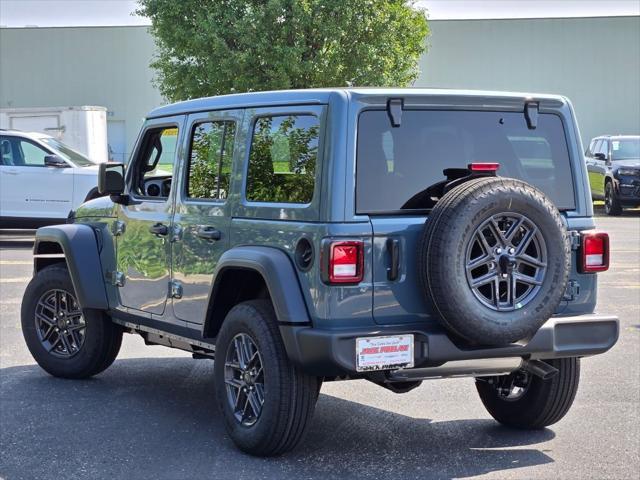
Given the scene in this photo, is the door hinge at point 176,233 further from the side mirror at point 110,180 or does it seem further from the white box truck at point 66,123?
the white box truck at point 66,123

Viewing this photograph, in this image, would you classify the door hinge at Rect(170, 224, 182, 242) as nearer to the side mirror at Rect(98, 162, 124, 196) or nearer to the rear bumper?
the side mirror at Rect(98, 162, 124, 196)

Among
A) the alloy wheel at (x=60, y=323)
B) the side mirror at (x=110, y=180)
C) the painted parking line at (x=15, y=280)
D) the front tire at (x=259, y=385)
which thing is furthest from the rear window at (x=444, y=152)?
the painted parking line at (x=15, y=280)

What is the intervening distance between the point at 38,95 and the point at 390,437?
48226 mm

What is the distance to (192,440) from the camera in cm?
655

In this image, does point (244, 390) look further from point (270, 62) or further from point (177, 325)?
point (270, 62)

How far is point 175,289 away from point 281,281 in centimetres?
138

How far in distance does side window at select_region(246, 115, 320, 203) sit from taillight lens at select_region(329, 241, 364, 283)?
37 centimetres

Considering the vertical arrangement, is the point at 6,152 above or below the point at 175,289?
above

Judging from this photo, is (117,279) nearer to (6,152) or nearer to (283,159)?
(283,159)

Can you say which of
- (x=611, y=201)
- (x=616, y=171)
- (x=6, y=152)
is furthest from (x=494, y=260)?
(x=611, y=201)

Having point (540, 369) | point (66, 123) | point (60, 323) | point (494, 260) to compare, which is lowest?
point (60, 323)

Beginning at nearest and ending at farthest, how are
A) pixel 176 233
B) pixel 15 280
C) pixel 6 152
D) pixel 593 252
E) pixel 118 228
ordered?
pixel 593 252
pixel 176 233
pixel 118 228
pixel 15 280
pixel 6 152

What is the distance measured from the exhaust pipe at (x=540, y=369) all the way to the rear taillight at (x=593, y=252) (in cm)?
53

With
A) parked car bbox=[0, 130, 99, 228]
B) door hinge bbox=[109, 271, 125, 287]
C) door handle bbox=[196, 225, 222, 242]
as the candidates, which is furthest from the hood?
parked car bbox=[0, 130, 99, 228]
